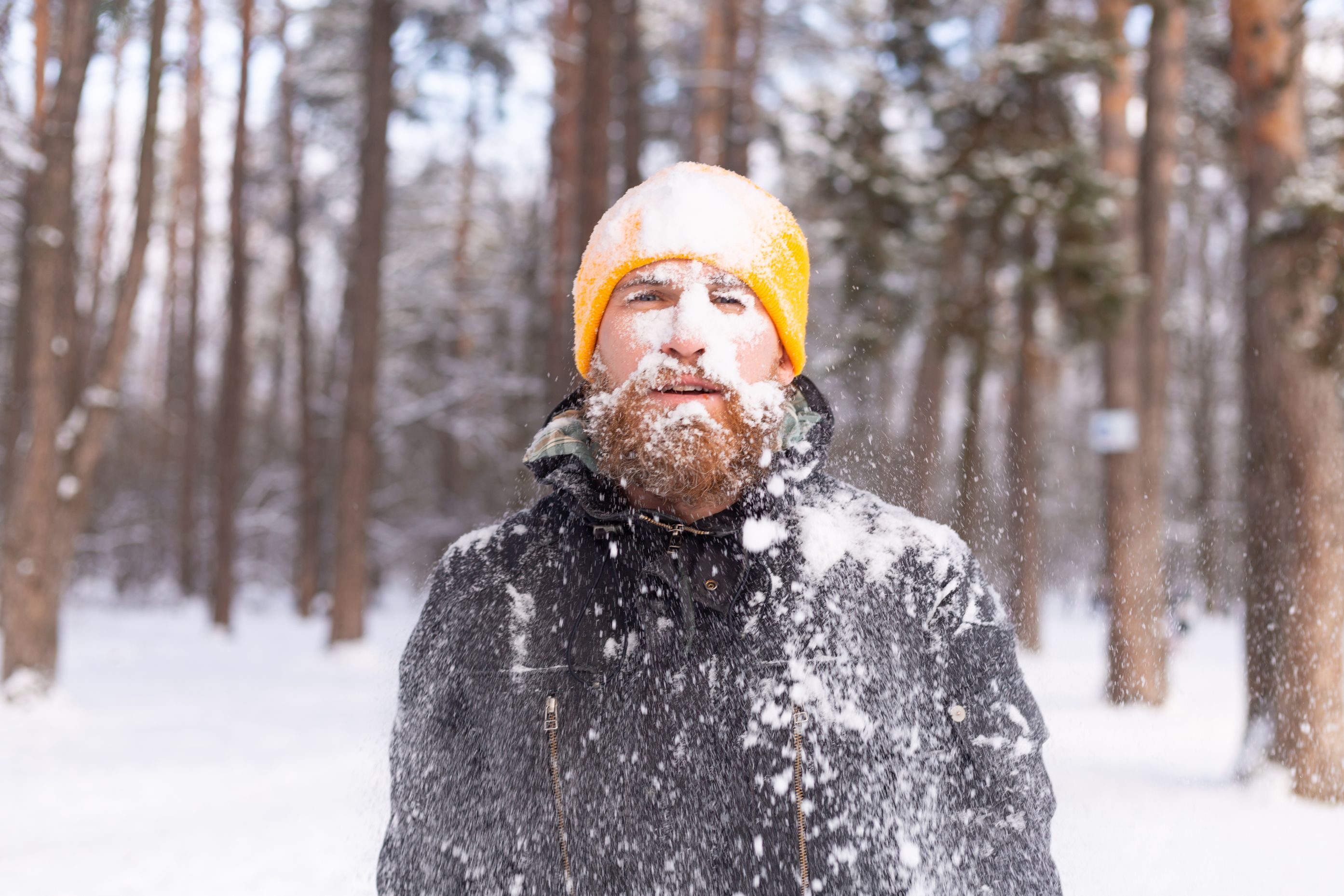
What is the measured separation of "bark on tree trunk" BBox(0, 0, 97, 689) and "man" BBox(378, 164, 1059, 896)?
9.26 m

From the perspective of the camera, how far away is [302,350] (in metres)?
19.4

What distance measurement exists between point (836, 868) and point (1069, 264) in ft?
36.0

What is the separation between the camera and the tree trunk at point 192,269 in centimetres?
1914

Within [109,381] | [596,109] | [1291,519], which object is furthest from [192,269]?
[1291,519]

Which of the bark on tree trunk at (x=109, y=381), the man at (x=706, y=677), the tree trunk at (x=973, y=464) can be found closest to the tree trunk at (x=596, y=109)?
the bark on tree trunk at (x=109, y=381)

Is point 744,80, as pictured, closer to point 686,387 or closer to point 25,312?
point 25,312

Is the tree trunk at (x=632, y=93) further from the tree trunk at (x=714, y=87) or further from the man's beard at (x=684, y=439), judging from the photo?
the man's beard at (x=684, y=439)

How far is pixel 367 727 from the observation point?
9258mm

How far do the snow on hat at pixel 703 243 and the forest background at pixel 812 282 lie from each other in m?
0.44

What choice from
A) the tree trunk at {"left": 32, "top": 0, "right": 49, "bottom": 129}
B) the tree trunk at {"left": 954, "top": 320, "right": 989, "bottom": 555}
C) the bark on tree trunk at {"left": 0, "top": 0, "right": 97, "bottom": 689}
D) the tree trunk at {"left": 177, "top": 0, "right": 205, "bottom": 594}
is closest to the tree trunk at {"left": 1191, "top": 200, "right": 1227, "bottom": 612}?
the tree trunk at {"left": 954, "top": 320, "right": 989, "bottom": 555}

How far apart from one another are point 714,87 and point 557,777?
17146mm

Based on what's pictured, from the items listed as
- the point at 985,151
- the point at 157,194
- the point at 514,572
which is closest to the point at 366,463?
the point at 985,151

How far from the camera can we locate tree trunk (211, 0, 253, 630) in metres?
17.1

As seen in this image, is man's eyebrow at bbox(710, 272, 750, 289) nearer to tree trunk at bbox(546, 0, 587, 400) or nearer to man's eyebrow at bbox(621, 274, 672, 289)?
man's eyebrow at bbox(621, 274, 672, 289)
